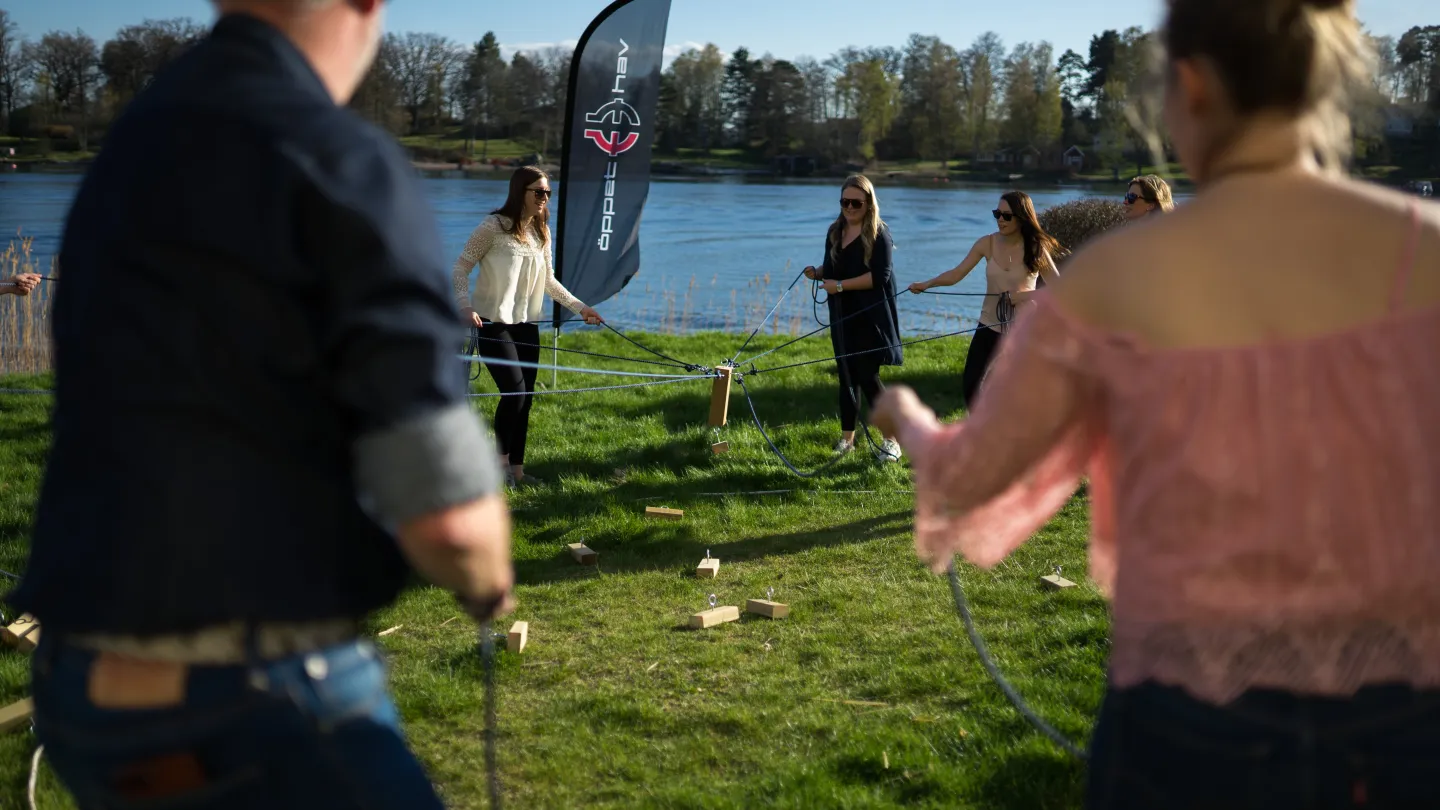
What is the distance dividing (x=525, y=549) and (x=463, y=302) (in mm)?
1816

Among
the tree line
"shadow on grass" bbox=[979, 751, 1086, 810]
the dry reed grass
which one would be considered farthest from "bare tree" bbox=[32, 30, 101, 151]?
"shadow on grass" bbox=[979, 751, 1086, 810]

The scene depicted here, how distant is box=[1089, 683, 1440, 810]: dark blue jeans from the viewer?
140cm

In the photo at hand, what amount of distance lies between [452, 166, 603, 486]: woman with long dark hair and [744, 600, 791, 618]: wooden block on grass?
2565mm

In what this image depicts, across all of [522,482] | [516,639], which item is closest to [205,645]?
[516,639]

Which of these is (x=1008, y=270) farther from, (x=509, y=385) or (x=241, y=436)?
(x=241, y=436)

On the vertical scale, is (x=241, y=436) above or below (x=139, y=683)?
above

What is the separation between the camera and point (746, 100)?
3046 inches

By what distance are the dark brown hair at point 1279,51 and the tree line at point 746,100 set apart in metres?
40.0

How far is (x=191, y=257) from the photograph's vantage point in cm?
132

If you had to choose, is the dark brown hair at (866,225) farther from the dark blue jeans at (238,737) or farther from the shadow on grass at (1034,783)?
the dark blue jeans at (238,737)

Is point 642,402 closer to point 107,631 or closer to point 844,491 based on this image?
point 844,491

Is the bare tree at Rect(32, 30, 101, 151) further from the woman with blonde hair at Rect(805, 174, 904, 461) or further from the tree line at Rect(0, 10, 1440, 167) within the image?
the woman with blonde hair at Rect(805, 174, 904, 461)

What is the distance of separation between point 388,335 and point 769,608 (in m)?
4.45

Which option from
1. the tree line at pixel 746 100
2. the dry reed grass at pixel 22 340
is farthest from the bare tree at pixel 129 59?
the dry reed grass at pixel 22 340
